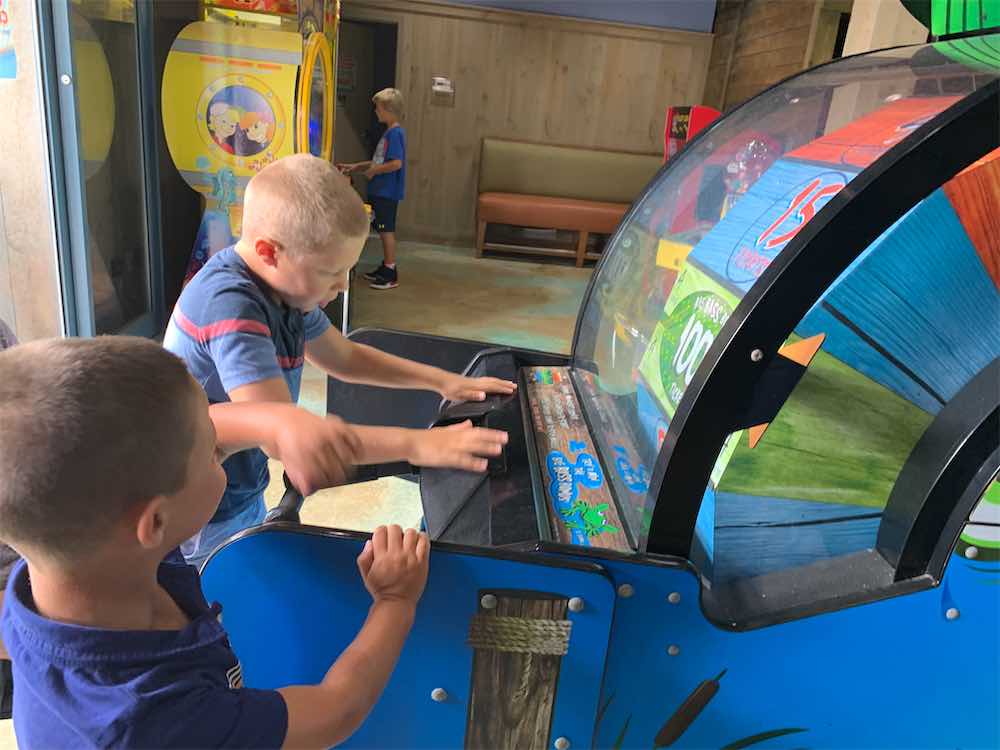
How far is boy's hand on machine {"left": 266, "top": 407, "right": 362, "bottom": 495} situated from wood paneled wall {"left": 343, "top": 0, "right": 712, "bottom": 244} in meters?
6.51

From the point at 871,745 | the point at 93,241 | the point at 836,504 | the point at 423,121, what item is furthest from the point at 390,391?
the point at 423,121

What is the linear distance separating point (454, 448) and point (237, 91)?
9.36 feet

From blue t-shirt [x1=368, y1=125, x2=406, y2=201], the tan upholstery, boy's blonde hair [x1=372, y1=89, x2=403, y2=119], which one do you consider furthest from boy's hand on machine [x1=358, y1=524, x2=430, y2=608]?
the tan upholstery

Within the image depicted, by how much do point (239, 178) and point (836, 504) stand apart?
3.16m

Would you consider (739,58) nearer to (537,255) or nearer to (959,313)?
(537,255)

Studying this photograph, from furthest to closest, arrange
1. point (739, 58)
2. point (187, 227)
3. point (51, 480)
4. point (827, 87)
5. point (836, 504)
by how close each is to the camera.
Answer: point (739, 58)
point (187, 227)
point (827, 87)
point (836, 504)
point (51, 480)

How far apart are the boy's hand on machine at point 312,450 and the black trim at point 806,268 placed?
41cm

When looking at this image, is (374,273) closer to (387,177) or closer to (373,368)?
(387,177)

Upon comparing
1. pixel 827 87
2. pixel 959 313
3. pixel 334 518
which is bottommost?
pixel 334 518

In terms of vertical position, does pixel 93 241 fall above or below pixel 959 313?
below

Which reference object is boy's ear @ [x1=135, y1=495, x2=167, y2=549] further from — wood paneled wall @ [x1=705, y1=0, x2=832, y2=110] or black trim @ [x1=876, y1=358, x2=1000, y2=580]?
wood paneled wall @ [x1=705, y1=0, x2=832, y2=110]

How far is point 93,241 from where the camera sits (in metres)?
3.05

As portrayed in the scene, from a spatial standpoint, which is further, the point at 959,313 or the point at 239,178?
the point at 239,178

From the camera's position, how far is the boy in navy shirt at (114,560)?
0.60 m
